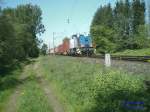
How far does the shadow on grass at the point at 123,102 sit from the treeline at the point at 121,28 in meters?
89.7

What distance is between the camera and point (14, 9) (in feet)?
380

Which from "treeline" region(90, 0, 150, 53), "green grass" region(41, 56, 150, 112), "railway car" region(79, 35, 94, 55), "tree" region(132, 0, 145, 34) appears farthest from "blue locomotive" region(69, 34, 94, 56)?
"green grass" region(41, 56, 150, 112)

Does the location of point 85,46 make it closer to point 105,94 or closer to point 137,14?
point 137,14

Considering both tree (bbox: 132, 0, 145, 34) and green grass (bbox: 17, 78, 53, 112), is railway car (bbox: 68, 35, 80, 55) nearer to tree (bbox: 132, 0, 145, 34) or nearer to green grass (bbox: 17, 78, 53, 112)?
tree (bbox: 132, 0, 145, 34)

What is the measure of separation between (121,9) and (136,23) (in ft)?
28.3

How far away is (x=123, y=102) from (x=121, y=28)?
10879 centimetres

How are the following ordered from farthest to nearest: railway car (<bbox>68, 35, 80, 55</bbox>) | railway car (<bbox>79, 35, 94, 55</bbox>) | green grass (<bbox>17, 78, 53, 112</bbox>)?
railway car (<bbox>68, 35, 80, 55</bbox>) < railway car (<bbox>79, 35, 94, 55</bbox>) < green grass (<bbox>17, 78, 53, 112</bbox>)

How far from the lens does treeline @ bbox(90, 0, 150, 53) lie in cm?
11350

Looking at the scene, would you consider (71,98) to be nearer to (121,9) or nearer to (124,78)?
(124,78)

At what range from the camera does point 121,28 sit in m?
121

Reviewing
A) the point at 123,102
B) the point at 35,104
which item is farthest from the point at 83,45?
the point at 123,102

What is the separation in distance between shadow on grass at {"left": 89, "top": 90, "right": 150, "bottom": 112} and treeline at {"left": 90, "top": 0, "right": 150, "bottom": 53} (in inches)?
3532

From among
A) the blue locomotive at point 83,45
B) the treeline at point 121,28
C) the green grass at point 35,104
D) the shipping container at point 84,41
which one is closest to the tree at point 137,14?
the treeline at point 121,28

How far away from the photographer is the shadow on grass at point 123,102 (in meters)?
12.8
